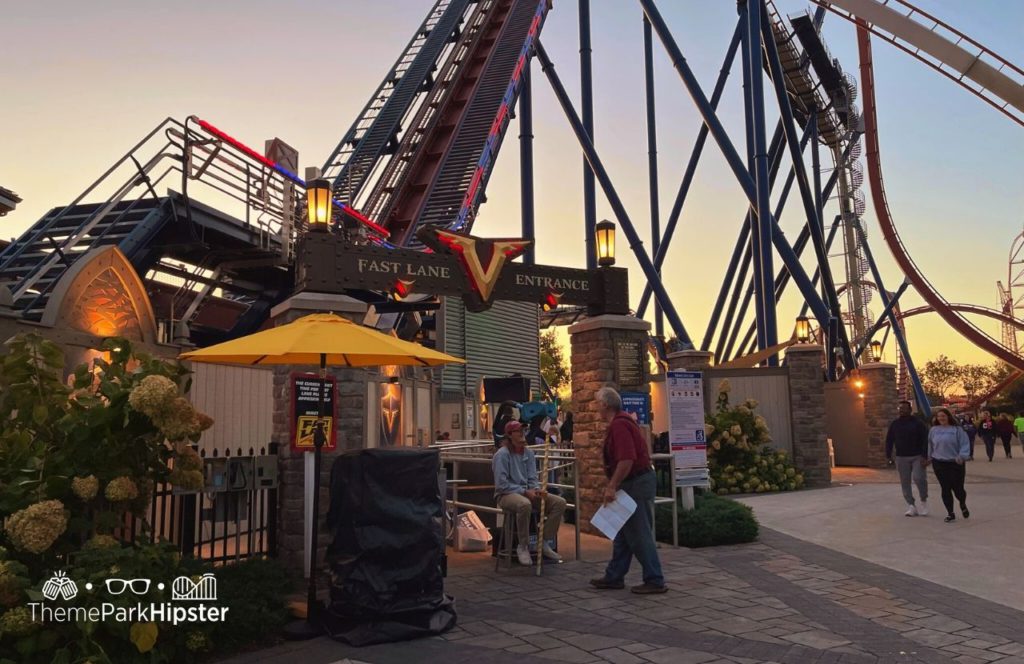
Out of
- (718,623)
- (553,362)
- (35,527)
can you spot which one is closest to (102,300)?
(35,527)

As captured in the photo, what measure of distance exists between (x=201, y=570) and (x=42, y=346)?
189 centimetres

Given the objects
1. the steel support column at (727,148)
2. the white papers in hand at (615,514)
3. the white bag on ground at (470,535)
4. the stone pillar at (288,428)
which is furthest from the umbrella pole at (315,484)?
the steel support column at (727,148)

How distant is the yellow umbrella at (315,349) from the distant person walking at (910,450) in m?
7.26

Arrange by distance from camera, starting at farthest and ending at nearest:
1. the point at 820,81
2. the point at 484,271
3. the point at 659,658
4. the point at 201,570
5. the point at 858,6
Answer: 1. the point at 820,81
2. the point at 858,6
3. the point at 484,271
4. the point at 201,570
5. the point at 659,658

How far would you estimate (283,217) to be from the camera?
11.7 metres

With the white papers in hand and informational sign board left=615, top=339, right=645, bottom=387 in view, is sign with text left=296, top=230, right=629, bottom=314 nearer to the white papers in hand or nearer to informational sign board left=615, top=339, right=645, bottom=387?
informational sign board left=615, top=339, right=645, bottom=387

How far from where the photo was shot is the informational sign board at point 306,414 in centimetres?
601

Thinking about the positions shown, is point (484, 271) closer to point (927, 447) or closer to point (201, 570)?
point (201, 570)

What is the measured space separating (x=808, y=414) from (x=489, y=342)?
747 cm

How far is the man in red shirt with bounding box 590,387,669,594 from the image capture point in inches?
245

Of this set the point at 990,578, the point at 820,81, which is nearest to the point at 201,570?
the point at 990,578

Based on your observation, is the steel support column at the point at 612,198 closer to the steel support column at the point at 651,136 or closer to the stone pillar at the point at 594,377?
the steel support column at the point at 651,136

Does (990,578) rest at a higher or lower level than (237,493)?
lower

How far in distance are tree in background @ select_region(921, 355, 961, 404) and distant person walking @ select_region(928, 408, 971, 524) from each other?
7578 centimetres
